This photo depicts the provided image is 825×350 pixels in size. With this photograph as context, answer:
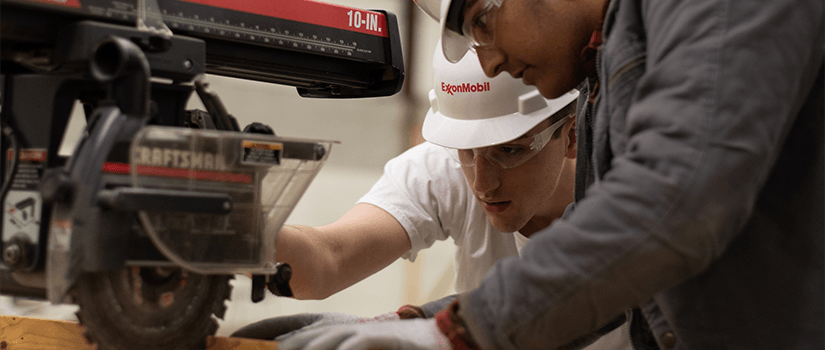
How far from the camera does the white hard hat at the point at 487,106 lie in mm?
1609

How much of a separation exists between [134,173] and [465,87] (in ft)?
3.27

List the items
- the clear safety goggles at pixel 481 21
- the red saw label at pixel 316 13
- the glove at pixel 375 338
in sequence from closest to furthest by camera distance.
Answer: the glove at pixel 375 338 < the red saw label at pixel 316 13 < the clear safety goggles at pixel 481 21

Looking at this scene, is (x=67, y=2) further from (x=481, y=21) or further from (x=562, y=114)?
(x=562, y=114)

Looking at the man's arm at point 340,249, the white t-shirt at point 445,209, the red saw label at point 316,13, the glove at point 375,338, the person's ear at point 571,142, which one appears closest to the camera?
the glove at point 375,338

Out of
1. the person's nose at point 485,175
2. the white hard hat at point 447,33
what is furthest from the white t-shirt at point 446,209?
the white hard hat at point 447,33

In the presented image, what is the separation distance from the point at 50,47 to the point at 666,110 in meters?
0.73

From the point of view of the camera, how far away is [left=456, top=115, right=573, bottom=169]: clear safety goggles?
5.39ft

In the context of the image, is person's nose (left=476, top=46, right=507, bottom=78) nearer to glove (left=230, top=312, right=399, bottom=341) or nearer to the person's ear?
glove (left=230, top=312, right=399, bottom=341)

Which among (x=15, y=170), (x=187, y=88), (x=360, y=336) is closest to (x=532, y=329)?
(x=360, y=336)

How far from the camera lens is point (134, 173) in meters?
0.79

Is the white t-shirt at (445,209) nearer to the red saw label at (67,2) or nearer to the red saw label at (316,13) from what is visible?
the red saw label at (316,13)

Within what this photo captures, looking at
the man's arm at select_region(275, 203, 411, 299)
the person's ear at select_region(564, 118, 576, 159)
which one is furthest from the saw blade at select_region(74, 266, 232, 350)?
the person's ear at select_region(564, 118, 576, 159)

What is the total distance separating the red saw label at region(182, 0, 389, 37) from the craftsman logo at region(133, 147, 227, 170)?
23 centimetres

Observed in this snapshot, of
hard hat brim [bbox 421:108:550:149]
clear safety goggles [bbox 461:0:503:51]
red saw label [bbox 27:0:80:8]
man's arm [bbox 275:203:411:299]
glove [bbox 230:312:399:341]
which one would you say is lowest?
man's arm [bbox 275:203:411:299]
